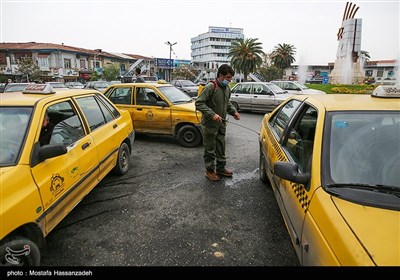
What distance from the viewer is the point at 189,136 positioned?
20.8 feet

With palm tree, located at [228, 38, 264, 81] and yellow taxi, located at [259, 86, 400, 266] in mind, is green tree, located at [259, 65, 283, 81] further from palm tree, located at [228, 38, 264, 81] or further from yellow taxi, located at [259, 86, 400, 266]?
yellow taxi, located at [259, 86, 400, 266]

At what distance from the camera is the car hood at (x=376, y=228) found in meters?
1.26

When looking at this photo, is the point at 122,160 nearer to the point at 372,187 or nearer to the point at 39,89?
the point at 39,89

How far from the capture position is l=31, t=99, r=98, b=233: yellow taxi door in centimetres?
225

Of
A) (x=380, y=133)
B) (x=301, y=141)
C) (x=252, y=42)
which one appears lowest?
(x=301, y=141)

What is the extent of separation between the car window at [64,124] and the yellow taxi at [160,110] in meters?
3.20

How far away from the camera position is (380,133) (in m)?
2.04

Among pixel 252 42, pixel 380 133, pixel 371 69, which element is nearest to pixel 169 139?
pixel 380 133

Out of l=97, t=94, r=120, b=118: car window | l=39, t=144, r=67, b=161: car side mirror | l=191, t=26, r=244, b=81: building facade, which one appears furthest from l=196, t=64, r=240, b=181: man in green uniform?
l=191, t=26, r=244, b=81: building facade

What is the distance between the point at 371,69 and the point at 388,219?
92.4 metres

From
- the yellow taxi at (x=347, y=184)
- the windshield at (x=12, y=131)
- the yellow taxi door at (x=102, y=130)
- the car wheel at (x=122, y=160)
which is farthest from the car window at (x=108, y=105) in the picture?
the yellow taxi at (x=347, y=184)

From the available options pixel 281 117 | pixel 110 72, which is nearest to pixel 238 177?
pixel 281 117

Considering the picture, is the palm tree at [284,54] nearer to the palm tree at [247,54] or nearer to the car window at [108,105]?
the palm tree at [247,54]
